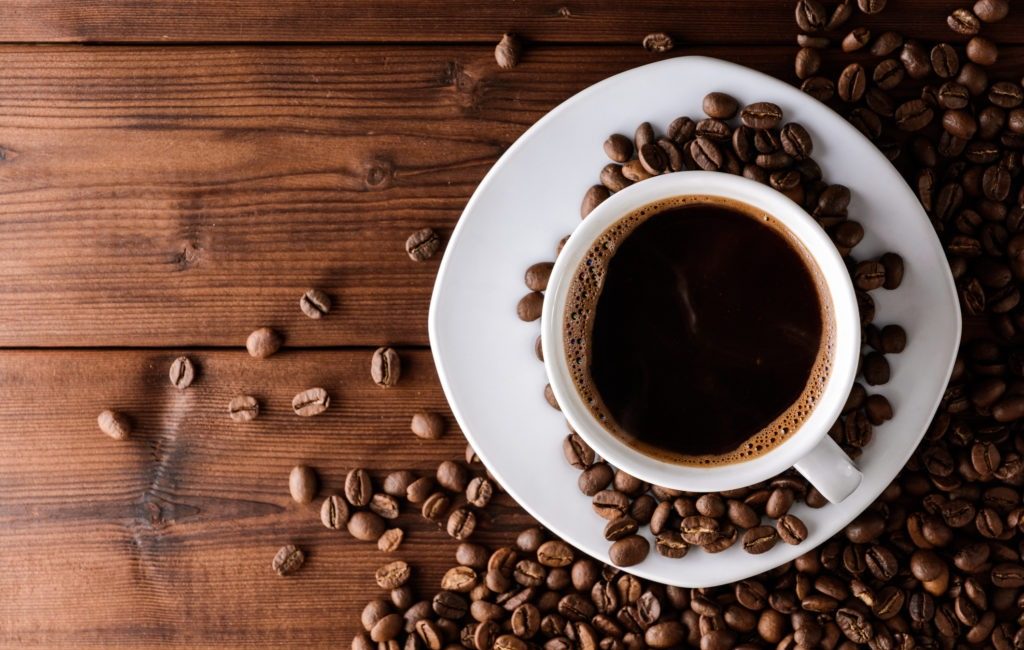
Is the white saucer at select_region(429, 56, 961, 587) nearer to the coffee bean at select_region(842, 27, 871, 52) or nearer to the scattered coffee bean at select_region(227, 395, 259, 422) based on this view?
the coffee bean at select_region(842, 27, 871, 52)

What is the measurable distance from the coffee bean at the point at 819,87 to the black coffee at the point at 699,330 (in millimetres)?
312

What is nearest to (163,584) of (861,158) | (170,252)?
(170,252)

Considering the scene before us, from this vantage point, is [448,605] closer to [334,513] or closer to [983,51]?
[334,513]

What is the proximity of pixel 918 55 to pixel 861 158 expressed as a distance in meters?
0.30

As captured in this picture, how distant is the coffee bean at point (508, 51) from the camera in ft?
4.50

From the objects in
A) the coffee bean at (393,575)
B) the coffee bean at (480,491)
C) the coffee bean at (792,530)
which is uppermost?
the coffee bean at (792,530)

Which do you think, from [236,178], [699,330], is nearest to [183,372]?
[236,178]

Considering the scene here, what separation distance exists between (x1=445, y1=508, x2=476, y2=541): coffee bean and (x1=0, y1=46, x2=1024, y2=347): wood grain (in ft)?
1.00

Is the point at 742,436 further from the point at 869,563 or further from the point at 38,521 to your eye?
the point at 38,521

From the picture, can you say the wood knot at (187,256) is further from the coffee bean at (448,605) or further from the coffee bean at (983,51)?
the coffee bean at (983,51)

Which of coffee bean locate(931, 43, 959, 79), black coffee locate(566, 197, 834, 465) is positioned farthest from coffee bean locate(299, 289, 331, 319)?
coffee bean locate(931, 43, 959, 79)

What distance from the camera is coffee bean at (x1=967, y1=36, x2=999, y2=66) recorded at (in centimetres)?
135

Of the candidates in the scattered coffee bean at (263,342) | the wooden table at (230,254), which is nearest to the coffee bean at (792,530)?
the wooden table at (230,254)

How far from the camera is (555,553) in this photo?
1.40 m
